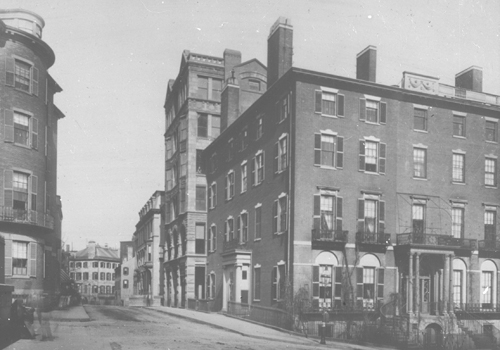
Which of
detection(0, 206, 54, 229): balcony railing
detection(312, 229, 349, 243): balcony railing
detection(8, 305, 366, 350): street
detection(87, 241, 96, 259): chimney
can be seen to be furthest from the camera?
detection(87, 241, 96, 259): chimney

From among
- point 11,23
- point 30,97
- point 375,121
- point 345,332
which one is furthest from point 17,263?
point 375,121

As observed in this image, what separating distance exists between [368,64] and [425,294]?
14192mm

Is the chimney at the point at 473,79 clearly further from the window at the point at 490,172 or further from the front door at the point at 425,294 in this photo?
the front door at the point at 425,294

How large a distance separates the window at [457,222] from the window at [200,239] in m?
22.4

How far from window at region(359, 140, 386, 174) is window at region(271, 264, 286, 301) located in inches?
296

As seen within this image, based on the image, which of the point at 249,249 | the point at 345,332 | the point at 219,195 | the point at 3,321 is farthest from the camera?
the point at 219,195

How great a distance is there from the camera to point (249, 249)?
37.6 meters

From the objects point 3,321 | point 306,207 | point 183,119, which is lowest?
point 3,321

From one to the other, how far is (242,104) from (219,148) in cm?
434

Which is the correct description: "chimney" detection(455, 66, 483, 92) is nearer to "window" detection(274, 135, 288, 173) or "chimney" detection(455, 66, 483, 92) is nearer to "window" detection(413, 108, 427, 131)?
"window" detection(413, 108, 427, 131)

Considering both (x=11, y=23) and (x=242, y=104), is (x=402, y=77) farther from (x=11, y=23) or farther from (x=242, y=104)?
(x=11, y=23)

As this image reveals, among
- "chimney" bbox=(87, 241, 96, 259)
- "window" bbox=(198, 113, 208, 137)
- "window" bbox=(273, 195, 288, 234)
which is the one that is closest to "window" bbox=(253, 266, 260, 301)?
"window" bbox=(273, 195, 288, 234)

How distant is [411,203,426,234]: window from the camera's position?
3369 centimetres

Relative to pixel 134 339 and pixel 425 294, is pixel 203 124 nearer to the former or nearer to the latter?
pixel 425 294
